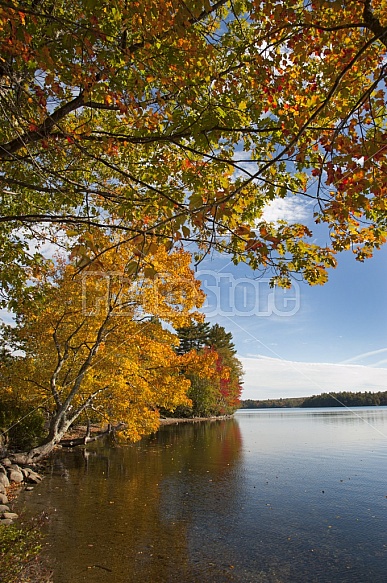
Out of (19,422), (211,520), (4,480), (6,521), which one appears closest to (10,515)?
(6,521)

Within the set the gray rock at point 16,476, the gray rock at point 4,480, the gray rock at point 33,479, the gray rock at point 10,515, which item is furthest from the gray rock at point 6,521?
the gray rock at point 33,479

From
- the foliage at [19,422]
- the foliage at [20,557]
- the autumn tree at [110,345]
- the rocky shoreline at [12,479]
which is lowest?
the rocky shoreline at [12,479]

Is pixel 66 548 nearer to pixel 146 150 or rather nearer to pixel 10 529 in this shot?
pixel 10 529

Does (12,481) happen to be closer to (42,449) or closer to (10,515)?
(42,449)

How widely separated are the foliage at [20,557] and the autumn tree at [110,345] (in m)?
7.14

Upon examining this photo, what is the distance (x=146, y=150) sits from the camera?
6.71 m

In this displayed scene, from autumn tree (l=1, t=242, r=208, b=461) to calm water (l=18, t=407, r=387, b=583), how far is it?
8.50ft

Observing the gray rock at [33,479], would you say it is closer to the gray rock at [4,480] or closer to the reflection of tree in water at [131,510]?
the reflection of tree in water at [131,510]

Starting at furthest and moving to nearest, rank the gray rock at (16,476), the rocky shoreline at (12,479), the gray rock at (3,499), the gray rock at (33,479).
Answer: the gray rock at (33,479) < the gray rock at (16,476) < the rocky shoreline at (12,479) < the gray rock at (3,499)

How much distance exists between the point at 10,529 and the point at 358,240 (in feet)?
26.3

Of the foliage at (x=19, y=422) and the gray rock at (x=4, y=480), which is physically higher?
the foliage at (x=19, y=422)

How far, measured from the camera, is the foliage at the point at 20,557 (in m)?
5.38

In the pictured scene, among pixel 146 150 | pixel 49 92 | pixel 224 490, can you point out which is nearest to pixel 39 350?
pixel 224 490

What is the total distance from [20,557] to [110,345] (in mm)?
9632
